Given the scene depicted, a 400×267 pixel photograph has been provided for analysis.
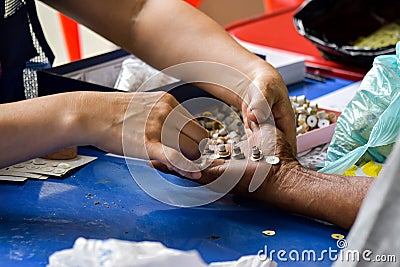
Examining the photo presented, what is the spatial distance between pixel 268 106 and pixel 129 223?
1.01 feet

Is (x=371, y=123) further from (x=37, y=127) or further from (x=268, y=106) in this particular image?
(x=37, y=127)

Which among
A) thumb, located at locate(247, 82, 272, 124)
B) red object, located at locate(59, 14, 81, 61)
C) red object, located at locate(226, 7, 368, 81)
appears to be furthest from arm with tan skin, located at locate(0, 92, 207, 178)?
red object, located at locate(59, 14, 81, 61)

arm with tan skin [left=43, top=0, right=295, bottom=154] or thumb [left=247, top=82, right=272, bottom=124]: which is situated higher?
arm with tan skin [left=43, top=0, right=295, bottom=154]

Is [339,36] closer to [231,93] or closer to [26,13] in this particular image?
[231,93]

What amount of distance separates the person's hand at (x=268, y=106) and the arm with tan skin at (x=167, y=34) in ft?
0.10

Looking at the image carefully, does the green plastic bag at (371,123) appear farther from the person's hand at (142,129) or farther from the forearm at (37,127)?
the forearm at (37,127)

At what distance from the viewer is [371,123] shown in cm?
103

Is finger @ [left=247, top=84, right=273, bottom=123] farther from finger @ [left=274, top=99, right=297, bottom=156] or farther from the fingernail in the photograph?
the fingernail

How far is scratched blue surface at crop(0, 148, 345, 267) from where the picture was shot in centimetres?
86

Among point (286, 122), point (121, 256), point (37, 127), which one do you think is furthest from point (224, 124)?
point (121, 256)

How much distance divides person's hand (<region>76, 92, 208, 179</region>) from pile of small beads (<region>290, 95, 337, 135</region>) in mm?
288

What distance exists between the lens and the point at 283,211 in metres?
0.96

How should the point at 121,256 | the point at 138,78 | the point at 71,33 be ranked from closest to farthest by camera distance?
the point at 121,256
the point at 138,78
the point at 71,33

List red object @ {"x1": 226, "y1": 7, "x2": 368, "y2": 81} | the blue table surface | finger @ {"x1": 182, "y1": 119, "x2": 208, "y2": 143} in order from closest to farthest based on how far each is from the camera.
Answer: the blue table surface, finger @ {"x1": 182, "y1": 119, "x2": 208, "y2": 143}, red object @ {"x1": 226, "y1": 7, "x2": 368, "y2": 81}
